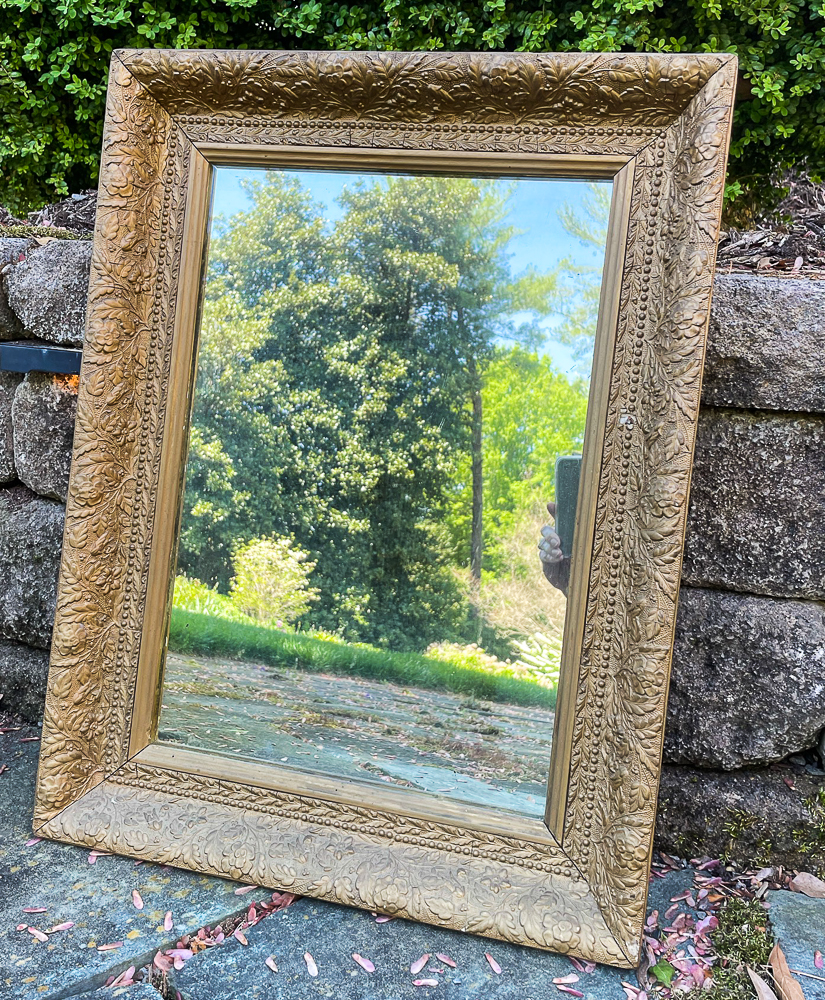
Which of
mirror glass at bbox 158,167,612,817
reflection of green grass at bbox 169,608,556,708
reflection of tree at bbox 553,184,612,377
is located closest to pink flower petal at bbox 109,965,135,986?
mirror glass at bbox 158,167,612,817

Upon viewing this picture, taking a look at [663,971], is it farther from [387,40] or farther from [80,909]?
[387,40]

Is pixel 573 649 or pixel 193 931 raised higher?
pixel 573 649

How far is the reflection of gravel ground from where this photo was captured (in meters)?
1.67

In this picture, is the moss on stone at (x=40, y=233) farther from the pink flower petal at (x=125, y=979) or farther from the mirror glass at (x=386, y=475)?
the pink flower petal at (x=125, y=979)

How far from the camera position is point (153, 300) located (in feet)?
6.15

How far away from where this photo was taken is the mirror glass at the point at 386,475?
1.66 meters

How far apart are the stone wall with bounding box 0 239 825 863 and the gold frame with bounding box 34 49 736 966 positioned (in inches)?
14.8

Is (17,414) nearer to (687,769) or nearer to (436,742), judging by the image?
(436,742)

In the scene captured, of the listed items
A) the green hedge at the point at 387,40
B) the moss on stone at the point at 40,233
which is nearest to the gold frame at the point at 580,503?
the green hedge at the point at 387,40

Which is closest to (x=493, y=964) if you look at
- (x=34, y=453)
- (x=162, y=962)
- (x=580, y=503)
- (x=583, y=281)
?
(x=162, y=962)

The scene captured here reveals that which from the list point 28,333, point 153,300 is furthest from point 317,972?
point 28,333

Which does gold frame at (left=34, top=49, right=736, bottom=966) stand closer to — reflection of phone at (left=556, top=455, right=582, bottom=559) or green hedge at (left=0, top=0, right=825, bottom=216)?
reflection of phone at (left=556, top=455, right=582, bottom=559)

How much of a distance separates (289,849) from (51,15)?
2.73 meters

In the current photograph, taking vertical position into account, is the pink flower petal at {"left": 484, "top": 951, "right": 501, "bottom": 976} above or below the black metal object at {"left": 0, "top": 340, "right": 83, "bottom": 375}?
below
